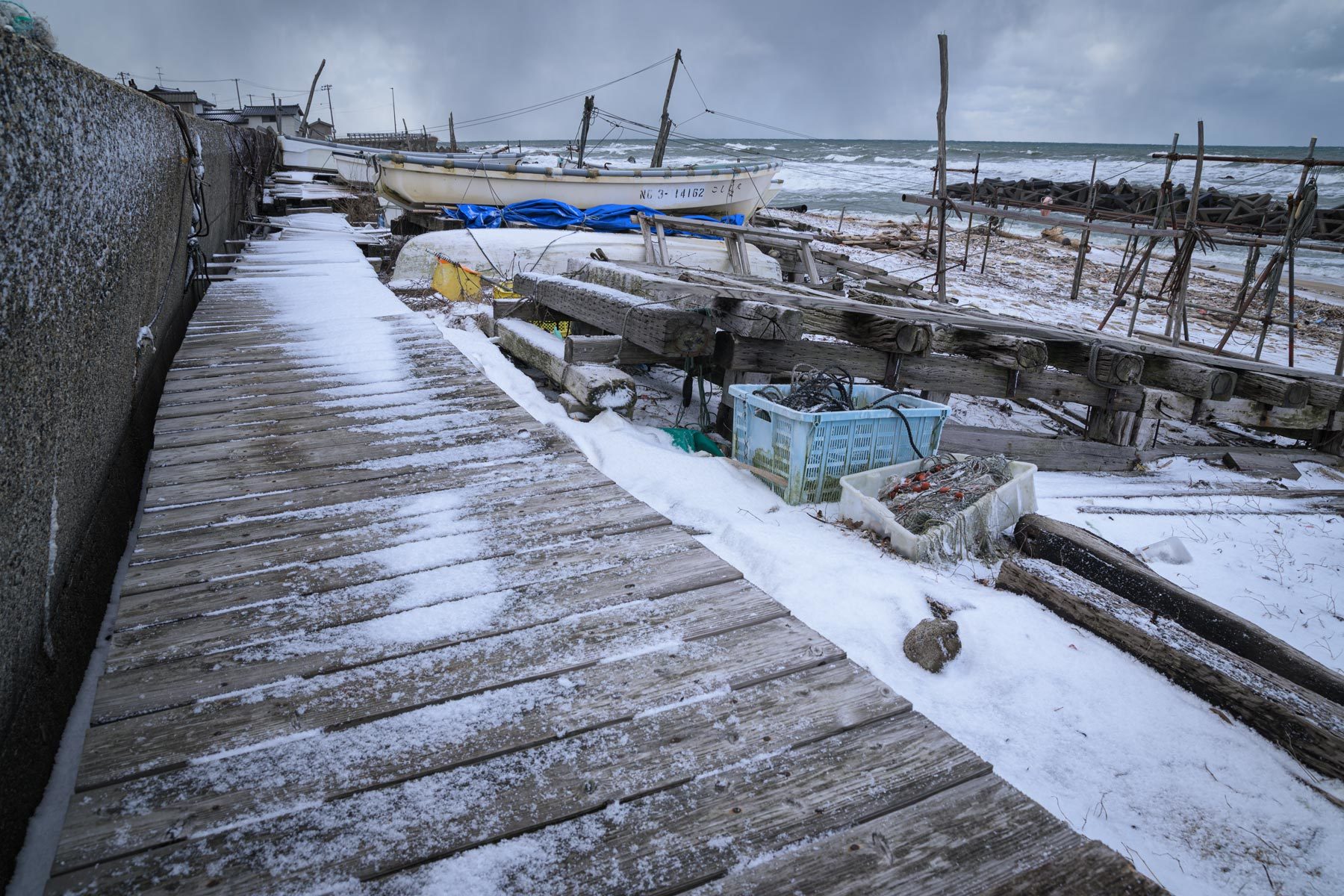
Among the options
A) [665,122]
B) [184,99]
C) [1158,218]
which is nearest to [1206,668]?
[1158,218]

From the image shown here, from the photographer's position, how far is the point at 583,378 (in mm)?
6027

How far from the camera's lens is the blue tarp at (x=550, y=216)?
14.7 m

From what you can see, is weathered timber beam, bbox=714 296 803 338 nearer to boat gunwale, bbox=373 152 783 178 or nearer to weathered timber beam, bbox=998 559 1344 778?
weathered timber beam, bbox=998 559 1344 778

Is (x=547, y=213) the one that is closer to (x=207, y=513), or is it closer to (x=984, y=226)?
(x=207, y=513)

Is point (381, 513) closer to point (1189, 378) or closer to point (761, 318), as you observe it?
point (761, 318)

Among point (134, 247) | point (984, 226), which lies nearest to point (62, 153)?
point (134, 247)

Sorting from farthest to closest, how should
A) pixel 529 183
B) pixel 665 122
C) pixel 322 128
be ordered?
1. pixel 322 128
2. pixel 665 122
3. pixel 529 183

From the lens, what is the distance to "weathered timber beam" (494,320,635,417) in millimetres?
5949

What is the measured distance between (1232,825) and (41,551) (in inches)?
159

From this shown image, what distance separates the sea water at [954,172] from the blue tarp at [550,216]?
550 centimetres

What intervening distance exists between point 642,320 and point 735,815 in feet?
15.6

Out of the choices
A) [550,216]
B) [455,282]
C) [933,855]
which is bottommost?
[933,855]

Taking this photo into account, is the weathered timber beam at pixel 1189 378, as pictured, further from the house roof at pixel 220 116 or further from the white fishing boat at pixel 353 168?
the white fishing boat at pixel 353 168

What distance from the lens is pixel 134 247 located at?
3.39 m
